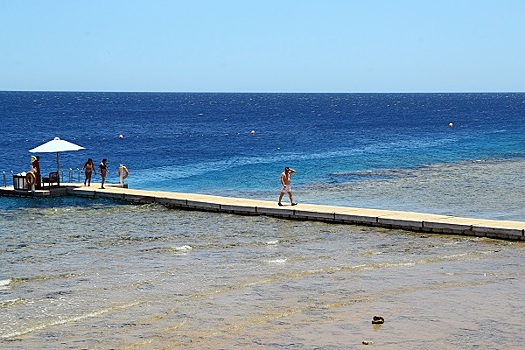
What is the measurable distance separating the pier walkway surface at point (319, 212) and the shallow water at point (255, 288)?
0.48 m

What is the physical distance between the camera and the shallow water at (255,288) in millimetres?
14672

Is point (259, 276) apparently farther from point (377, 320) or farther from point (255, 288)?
point (377, 320)

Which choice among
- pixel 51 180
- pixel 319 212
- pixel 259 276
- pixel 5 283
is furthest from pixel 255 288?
pixel 51 180

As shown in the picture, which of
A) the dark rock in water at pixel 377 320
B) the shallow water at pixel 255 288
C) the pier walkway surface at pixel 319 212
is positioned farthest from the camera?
the pier walkway surface at pixel 319 212

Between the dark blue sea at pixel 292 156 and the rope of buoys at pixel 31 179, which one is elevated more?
the rope of buoys at pixel 31 179

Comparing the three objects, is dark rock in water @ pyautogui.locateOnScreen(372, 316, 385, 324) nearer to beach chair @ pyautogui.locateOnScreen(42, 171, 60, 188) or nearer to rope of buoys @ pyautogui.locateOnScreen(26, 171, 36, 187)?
rope of buoys @ pyautogui.locateOnScreen(26, 171, 36, 187)

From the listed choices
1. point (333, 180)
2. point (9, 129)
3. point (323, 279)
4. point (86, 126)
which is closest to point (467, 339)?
point (323, 279)

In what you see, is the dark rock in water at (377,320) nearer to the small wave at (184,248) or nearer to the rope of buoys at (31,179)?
the small wave at (184,248)

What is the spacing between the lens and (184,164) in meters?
62.9

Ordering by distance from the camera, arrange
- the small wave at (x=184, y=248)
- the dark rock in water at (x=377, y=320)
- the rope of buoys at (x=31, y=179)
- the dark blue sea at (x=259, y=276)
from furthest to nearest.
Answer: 1. the rope of buoys at (x=31, y=179)
2. the small wave at (x=184, y=248)
3. the dark rock in water at (x=377, y=320)
4. the dark blue sea at (x=259, y=276)

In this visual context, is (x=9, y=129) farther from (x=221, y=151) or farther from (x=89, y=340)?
(x=89, y=340)

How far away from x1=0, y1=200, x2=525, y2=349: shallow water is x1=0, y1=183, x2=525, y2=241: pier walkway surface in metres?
0.48

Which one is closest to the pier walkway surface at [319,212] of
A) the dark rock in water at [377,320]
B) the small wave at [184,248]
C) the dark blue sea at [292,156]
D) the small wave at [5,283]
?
the dark blue sea at [292,156]

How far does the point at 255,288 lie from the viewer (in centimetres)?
1811
